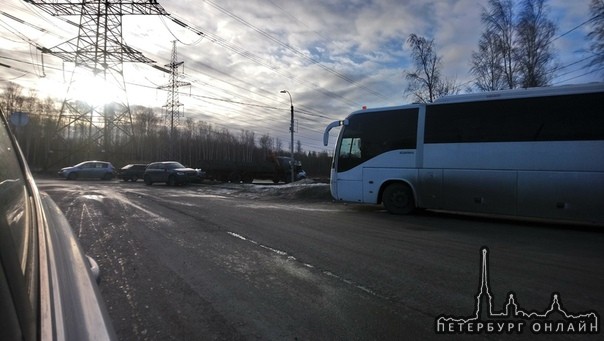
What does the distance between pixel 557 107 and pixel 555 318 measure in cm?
816

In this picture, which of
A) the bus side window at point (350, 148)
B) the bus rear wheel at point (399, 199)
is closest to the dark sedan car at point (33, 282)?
the bus rear wheel at point (399, 199)

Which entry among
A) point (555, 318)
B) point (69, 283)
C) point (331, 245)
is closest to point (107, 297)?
point (69, 283)

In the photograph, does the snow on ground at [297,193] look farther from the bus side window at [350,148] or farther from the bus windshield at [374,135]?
the bus windshield at [374,135]

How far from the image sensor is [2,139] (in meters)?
1.67

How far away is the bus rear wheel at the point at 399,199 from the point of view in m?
12.7

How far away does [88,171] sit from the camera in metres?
36.8

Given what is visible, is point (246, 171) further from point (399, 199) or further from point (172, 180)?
point (399, 199)

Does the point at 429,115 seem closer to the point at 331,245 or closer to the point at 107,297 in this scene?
the point at 331,245

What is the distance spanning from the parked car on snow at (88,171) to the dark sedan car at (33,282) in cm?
3887
